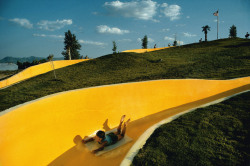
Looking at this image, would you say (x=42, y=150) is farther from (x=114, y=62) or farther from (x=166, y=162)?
(x=114, y=62)

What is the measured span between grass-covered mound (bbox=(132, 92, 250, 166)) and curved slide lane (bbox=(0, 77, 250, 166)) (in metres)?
1.77

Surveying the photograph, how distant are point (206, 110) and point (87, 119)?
17.7ft

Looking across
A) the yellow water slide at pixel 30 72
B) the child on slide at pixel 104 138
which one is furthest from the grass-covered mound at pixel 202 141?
the yellow water slide at pixel 30 72

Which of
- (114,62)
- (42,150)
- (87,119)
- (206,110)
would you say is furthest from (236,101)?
(114,62)

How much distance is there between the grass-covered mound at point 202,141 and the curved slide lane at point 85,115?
5.80 feet

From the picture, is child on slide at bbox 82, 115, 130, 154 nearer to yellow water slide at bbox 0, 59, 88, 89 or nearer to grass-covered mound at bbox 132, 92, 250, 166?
grass-covered mound at bbox 132, 92, 250, 166

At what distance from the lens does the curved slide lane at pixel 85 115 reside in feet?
15.0

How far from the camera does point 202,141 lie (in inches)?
180

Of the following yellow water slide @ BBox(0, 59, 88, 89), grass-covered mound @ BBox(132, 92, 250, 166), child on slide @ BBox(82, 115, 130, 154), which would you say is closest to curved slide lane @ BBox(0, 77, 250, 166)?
child on slide @ BBox(82, 115, 130, 154)

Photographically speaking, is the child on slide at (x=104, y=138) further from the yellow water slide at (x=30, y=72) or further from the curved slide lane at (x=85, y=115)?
the yellow water slide at (x=30, y=72)

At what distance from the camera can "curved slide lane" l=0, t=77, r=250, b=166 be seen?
4.58m

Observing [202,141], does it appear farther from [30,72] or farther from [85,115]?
[30,72]

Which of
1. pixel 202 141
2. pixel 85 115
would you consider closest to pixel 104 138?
pixel 85 115

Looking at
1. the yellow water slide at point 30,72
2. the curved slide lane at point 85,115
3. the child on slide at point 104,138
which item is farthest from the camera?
the yellow water slide at point 30,72
